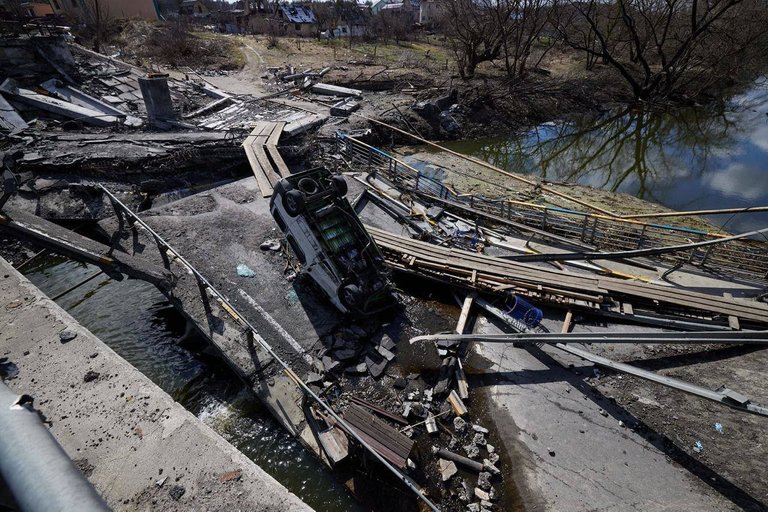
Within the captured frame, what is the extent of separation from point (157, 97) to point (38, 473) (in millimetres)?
17056

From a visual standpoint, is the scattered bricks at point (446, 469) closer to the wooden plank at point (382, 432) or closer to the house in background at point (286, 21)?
the wooden plank at point (382, 432)

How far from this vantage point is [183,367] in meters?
7.54

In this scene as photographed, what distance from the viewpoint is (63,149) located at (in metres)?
12.6

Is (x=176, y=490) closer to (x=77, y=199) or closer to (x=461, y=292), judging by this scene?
(x=461, y=292)

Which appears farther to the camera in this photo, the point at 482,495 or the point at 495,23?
the point at 495,23

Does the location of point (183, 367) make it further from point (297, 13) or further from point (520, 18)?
point (297, 13)

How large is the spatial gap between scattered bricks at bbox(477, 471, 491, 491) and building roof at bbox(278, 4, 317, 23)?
56485 millimetres

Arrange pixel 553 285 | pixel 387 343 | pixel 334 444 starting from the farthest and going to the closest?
pixel 553 285
pixel 387 343
pixel 334 444

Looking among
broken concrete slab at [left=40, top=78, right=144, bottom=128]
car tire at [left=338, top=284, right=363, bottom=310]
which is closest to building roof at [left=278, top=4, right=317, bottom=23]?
broken concrete slab at [left=40, top=78, right=144, bottom=128]

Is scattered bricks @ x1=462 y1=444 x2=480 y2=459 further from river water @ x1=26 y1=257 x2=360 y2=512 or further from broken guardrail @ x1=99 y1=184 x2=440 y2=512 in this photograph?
river water @ x1=26 y1=257 x2=360 y2=512

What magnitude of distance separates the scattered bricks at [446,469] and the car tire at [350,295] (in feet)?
10.3

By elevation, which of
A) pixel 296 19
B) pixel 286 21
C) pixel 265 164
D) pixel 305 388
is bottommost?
pixel 305 388

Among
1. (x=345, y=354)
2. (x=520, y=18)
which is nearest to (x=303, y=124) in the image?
(x=345, y=354)

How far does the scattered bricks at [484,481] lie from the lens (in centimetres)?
539
